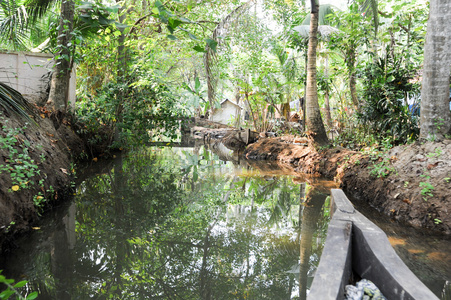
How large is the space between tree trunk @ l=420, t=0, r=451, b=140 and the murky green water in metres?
2.22

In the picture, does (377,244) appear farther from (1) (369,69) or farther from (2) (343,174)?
(1) (369,69)

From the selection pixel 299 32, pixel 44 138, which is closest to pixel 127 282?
pixel 44 138

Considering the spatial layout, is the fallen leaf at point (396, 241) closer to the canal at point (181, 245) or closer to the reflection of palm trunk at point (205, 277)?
the canal at point (181, 245)

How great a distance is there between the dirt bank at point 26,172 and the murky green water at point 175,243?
0.26 m

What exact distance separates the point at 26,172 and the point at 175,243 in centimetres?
178

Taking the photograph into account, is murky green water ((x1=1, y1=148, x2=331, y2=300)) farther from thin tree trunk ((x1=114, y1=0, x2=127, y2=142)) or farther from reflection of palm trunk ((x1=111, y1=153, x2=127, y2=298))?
thin tree trunk ((x1=114, y1=0, x2=127, y2=142))

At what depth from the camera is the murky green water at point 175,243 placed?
9.77 ft

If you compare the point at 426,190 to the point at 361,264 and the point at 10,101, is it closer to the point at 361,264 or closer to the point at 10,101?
the point at 361,264

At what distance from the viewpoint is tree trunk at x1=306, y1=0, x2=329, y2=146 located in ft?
29.7

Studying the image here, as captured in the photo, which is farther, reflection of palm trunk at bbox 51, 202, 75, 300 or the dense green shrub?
the dense green shrub

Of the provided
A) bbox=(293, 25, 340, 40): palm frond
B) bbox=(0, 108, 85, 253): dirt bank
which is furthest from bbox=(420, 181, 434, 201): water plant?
bbox=(293, 25, 340, 40): palm frond

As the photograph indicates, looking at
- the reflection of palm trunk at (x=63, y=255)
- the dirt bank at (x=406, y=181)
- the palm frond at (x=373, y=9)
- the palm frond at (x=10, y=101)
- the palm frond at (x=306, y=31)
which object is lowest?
the reflection of palm trunk at (x=63, y=255)

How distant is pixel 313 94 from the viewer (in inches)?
359

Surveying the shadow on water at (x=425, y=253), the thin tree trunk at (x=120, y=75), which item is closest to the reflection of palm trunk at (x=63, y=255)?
the shadow on water at (x=425, y=253)
